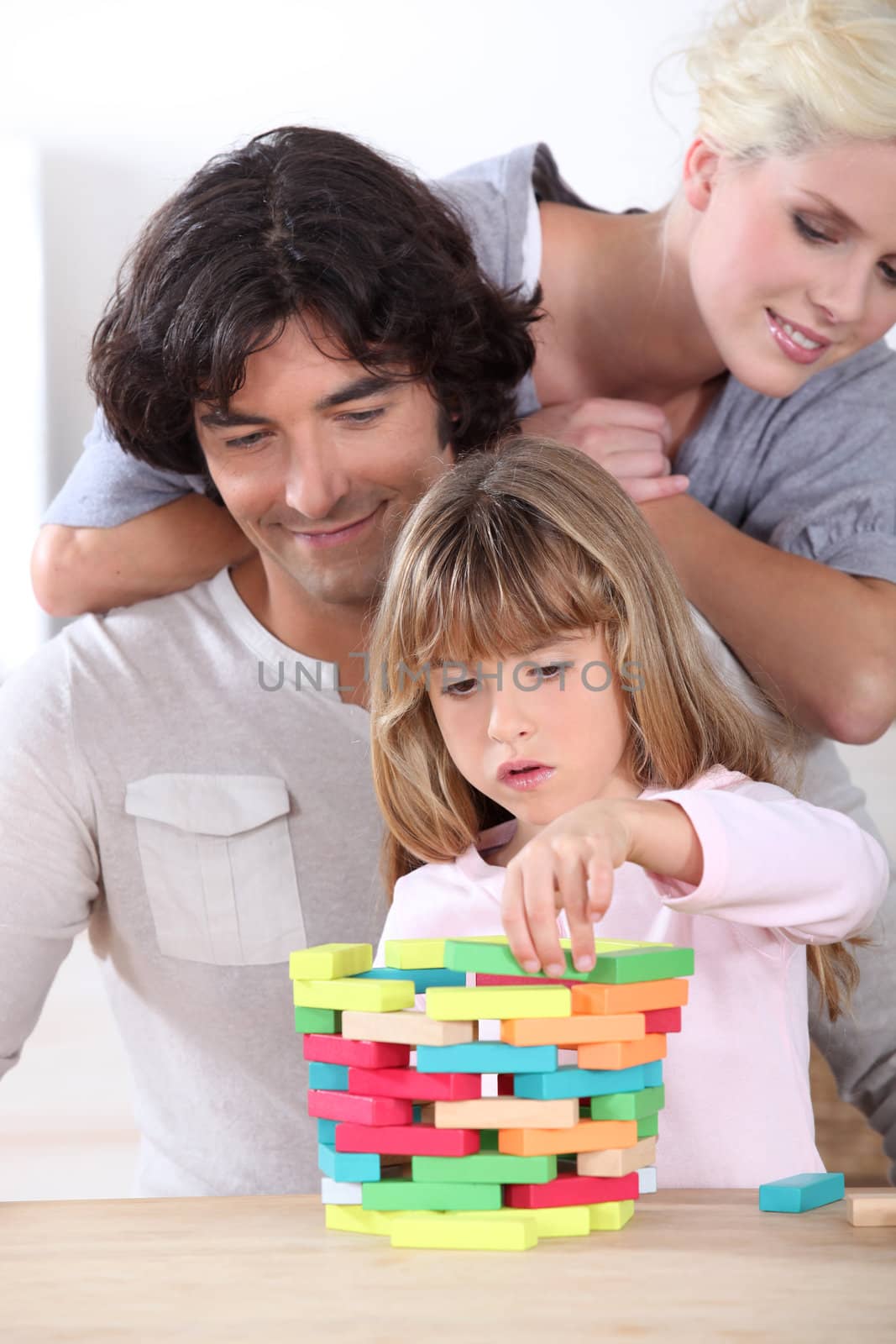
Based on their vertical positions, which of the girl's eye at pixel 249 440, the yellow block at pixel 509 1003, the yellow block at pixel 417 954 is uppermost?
the girl's eye at pixel 249 440

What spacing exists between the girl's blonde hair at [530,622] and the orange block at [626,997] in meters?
0.35

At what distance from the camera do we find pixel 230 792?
149 centimetres

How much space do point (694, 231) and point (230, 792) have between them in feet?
2.61

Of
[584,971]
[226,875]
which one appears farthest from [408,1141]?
[226,875]

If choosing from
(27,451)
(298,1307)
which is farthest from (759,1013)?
(27,451)

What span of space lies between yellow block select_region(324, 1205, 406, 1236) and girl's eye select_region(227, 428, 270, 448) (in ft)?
2.53

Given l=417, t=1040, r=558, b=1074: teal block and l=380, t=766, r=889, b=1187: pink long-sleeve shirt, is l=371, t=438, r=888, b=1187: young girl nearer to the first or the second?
l=380, t=766, r=889, b=1187: pink long-sleeve shirt

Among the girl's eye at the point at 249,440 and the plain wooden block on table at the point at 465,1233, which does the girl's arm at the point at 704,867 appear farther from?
the girl's eye at the point at 249,440

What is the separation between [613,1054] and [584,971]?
0.05 metres

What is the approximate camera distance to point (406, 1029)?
0.82m

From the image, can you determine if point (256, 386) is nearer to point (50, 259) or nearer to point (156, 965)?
point (156, 965)

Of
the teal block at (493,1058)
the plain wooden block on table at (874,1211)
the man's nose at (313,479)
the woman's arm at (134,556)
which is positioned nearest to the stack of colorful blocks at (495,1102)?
the teal block at (493,1058)

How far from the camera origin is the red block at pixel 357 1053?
836mm

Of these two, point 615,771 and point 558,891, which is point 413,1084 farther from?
point 615,771
